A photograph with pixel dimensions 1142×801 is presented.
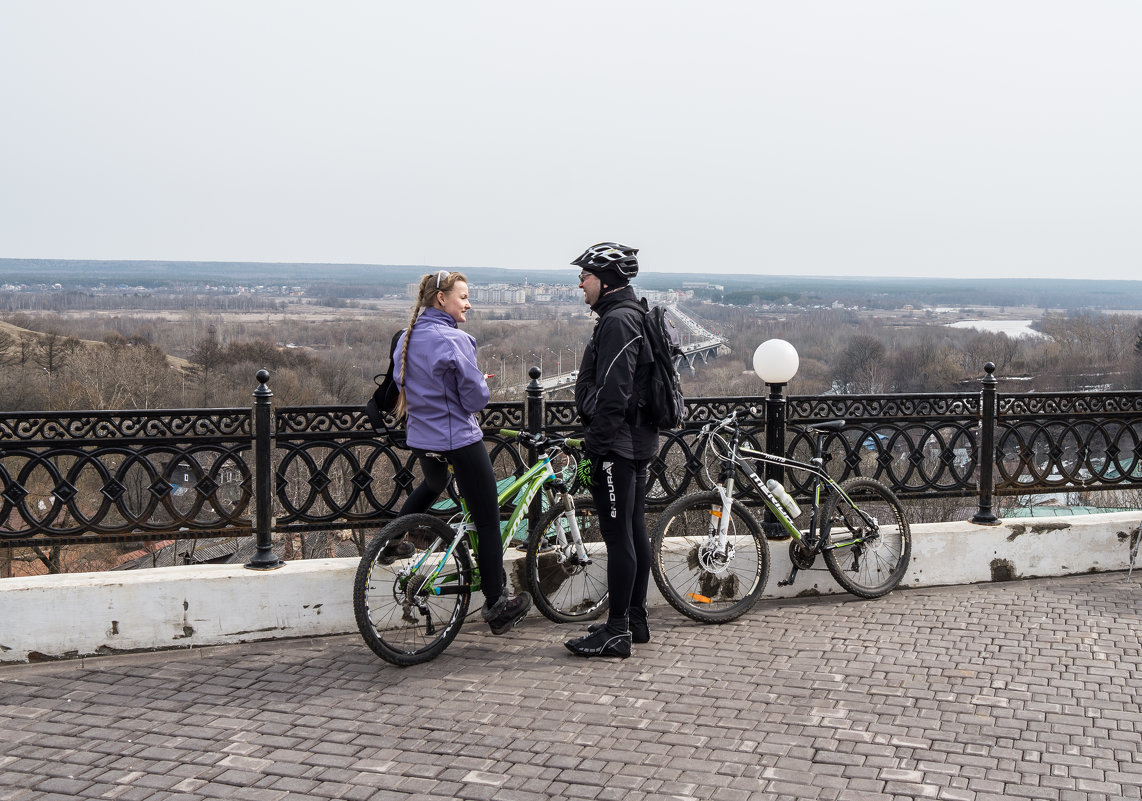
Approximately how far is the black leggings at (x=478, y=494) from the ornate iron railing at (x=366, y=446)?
0.48 meters

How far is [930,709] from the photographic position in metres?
5.01

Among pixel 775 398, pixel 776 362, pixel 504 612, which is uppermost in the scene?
pixel 776 362

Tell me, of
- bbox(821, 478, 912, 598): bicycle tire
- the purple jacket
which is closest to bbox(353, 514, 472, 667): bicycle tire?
the purple jacket

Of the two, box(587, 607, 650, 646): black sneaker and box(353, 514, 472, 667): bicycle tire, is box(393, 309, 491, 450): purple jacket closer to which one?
box(353, 514, 472, 667): bicycle tire

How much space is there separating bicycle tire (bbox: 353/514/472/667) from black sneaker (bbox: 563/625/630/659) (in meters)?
0.68

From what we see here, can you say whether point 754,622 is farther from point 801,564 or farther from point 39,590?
point 39,590

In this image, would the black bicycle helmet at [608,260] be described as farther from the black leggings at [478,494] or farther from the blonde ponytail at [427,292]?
the black leggings at [478,494]

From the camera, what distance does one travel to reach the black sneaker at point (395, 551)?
5.71 m

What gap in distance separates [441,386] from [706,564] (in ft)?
7.04

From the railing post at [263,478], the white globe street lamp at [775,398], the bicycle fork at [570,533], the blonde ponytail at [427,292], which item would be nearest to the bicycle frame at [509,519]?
the bicycle fork at [570,533]

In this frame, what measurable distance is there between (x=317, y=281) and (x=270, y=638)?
576 feet

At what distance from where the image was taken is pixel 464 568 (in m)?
5.95

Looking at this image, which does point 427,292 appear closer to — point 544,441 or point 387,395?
Result: point 387,395

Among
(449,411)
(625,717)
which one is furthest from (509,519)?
(625,717)
